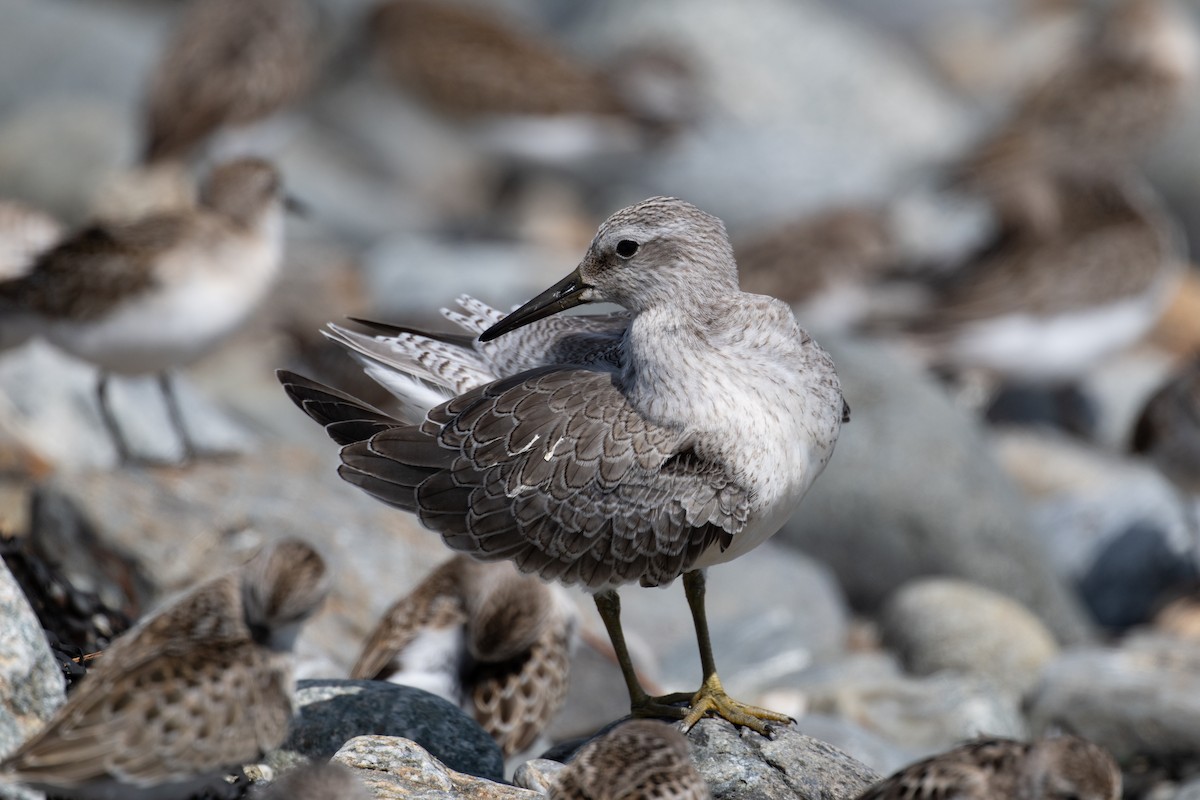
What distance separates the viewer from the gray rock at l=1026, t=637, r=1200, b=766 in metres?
8.05

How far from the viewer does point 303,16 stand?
629 inches

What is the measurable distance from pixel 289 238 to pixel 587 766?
41.2ft

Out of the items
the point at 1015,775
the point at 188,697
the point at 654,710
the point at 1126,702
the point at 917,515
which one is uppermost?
the point at 917,515

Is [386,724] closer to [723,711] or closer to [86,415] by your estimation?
[723,711]

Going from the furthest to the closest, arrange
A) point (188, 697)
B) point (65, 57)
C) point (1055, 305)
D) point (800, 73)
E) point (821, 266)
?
point (800, 73) < point (65, 57) < point (821, 266) < point (1055, 305) < point (188, 697)

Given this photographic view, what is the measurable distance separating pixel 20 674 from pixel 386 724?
146cm

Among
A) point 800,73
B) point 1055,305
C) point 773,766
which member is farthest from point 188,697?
point 800,73

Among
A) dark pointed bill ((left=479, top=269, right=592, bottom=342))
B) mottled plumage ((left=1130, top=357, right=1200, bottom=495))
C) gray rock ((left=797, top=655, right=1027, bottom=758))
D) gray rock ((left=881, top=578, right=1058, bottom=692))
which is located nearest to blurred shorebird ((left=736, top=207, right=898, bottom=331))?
mottled plumage ((left=1130, top=357, right=1200, bottom=495))

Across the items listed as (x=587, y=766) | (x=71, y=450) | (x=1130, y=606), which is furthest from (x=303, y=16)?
(x=587, y=766)

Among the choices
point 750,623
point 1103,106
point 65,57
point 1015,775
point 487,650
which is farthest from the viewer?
point 65,57

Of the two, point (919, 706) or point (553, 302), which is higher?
point (919, 706)

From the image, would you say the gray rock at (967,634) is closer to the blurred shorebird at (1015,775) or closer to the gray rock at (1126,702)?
the gray rock at (1126,702)

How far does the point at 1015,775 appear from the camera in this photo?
190 inches

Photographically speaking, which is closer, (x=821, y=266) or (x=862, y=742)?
(x=862, y=742)
